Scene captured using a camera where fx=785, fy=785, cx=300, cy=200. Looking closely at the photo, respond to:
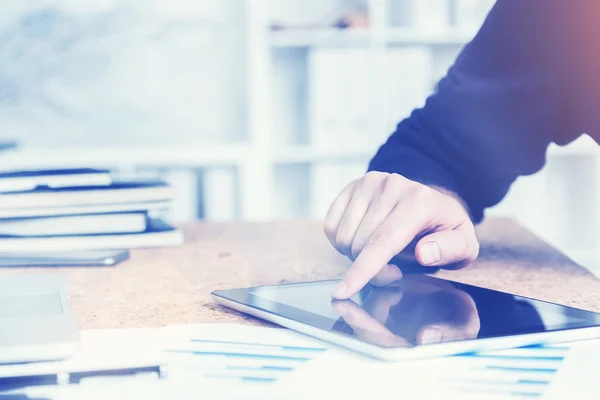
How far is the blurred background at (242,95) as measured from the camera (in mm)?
2473

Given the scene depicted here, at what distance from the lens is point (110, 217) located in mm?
938

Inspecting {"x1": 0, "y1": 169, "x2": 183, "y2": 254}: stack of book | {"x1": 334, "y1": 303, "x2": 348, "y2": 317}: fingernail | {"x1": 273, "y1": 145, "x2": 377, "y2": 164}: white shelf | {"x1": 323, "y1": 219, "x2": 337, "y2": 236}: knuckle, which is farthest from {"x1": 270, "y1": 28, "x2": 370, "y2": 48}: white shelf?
{"x1": 334, "y1": 303, "x2": 348, "y2": 317}: fingernail

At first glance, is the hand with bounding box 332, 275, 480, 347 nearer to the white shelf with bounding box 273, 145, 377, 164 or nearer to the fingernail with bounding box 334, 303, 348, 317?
the fingernail with bounding box 334, 303, 348, 317

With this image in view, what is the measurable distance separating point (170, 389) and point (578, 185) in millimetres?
2598

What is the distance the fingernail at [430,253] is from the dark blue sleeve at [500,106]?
0.29 meters

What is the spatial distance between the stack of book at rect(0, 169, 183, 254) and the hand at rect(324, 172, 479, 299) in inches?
11.8

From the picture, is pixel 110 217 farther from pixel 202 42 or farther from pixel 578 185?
pixel 578 185

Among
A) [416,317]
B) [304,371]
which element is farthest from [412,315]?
[304,371]

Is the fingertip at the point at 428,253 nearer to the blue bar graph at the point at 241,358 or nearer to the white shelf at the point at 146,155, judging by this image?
the blue bar graph at the point at 241,358

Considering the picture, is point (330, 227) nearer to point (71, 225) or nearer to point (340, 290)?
point (340, 290)

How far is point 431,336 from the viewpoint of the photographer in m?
0.43

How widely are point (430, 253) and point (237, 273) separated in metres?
→ 0.22

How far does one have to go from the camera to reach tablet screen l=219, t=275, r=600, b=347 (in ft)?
1.46

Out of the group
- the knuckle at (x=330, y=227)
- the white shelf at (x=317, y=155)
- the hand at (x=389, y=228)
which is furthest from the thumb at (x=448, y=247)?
the white shelf at (x=317, y=155)
